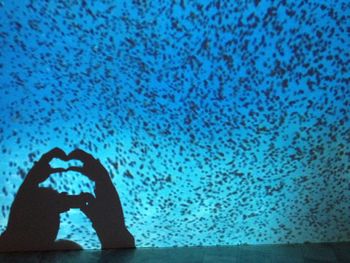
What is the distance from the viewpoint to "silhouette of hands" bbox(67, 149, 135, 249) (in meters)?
2.78

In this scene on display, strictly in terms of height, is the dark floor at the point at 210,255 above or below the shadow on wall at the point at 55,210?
below

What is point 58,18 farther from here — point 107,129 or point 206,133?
point 206,133

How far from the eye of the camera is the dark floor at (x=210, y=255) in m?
2.77

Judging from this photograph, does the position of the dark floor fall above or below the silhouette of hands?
below

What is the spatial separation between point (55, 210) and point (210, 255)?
98 cm

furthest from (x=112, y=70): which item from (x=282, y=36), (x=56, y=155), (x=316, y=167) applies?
(x=316, y=167)

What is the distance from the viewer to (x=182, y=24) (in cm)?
243

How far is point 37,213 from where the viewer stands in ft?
9.45

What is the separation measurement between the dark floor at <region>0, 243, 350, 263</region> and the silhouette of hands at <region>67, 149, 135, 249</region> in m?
0.08

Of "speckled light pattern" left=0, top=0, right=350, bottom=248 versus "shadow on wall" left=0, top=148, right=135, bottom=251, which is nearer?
"speckled light pattern" left=0, top=0, right=350, bottom=248

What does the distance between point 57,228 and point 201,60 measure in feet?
4.48

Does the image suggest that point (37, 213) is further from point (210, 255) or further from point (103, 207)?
point (210, 255)

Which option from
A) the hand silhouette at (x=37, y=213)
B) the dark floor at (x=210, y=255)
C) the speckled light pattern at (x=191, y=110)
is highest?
the speckled light pattern at (x=191, y=110)

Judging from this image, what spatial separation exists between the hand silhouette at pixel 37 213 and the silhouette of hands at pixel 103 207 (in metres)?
0.07
